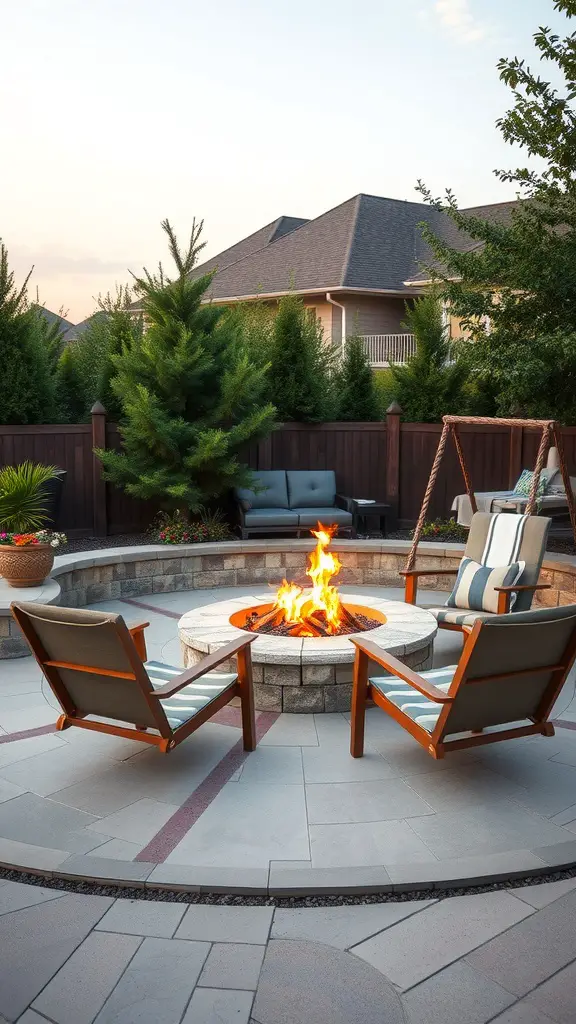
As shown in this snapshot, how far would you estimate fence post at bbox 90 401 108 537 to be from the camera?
10500 millimetres

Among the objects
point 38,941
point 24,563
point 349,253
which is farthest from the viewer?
point 349,253

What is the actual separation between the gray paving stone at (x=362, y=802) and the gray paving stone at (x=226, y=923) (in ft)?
2.48

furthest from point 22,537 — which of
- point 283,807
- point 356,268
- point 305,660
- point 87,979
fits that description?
point 356,268

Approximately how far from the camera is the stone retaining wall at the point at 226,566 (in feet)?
27.2

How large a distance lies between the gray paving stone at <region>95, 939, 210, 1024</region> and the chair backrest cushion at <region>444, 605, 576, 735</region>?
1.62 m

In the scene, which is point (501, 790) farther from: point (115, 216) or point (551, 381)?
point (115, 216)

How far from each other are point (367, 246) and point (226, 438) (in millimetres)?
12224

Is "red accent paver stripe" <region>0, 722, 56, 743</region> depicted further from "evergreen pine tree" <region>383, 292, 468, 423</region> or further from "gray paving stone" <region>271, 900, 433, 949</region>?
"evergreen pine tree" <region>383, 292, 468, 423</region>

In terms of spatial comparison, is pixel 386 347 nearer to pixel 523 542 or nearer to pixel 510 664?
pixel 523 542

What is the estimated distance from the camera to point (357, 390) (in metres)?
12.6

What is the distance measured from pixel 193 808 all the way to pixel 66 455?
24.0 ft

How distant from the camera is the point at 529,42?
26.7ft

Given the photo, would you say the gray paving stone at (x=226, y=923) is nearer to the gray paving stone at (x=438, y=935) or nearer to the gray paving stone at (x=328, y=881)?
the gray paving stone at (x=328, y=881)

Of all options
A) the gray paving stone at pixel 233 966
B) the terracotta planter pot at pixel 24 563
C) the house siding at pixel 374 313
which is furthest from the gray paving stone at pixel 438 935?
the house siding at pixel 374 313
